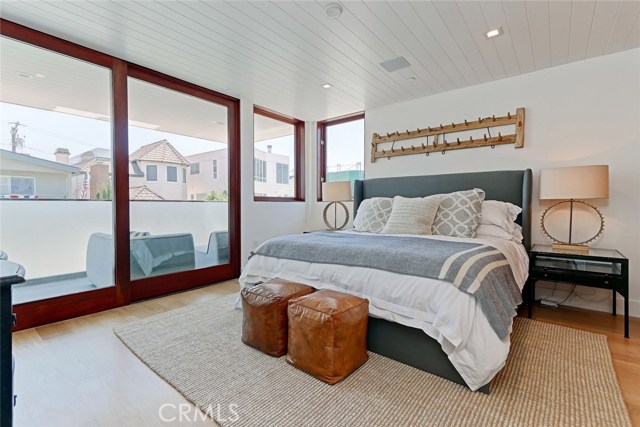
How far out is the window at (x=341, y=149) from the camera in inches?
188

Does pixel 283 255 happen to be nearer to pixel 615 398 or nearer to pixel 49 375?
pixel 49 375

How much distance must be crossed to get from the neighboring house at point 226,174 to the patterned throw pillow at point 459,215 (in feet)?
8.70

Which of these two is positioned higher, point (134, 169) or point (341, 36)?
point (341, 36)

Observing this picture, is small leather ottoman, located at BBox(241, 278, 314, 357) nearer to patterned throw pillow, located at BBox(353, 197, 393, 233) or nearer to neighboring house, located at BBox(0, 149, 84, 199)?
patterned throw pillow, located at BBox(353, 197, 393, 233)

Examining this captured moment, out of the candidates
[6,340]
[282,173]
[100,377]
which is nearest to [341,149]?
[282,173]

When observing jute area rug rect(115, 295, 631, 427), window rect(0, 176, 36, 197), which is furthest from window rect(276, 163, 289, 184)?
jute area rug rect(115, 295, 631, 427)

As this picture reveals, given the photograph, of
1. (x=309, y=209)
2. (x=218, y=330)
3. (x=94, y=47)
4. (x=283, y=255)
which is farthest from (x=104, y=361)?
(x=309, y=209)

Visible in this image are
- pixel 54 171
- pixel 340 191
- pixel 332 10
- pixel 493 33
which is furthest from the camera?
pixel 340 191

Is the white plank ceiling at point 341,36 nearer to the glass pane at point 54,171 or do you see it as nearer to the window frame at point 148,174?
the glass pane at point 54,171

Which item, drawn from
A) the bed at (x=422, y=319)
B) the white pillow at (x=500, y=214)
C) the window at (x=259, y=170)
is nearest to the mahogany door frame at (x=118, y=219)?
the window at (x=259, y=170)

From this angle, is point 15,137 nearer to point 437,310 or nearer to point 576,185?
point 437,310

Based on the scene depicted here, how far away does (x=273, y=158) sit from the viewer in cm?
485

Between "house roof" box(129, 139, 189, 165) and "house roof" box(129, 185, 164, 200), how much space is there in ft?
1.00

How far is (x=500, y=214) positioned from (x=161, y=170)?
364cm
